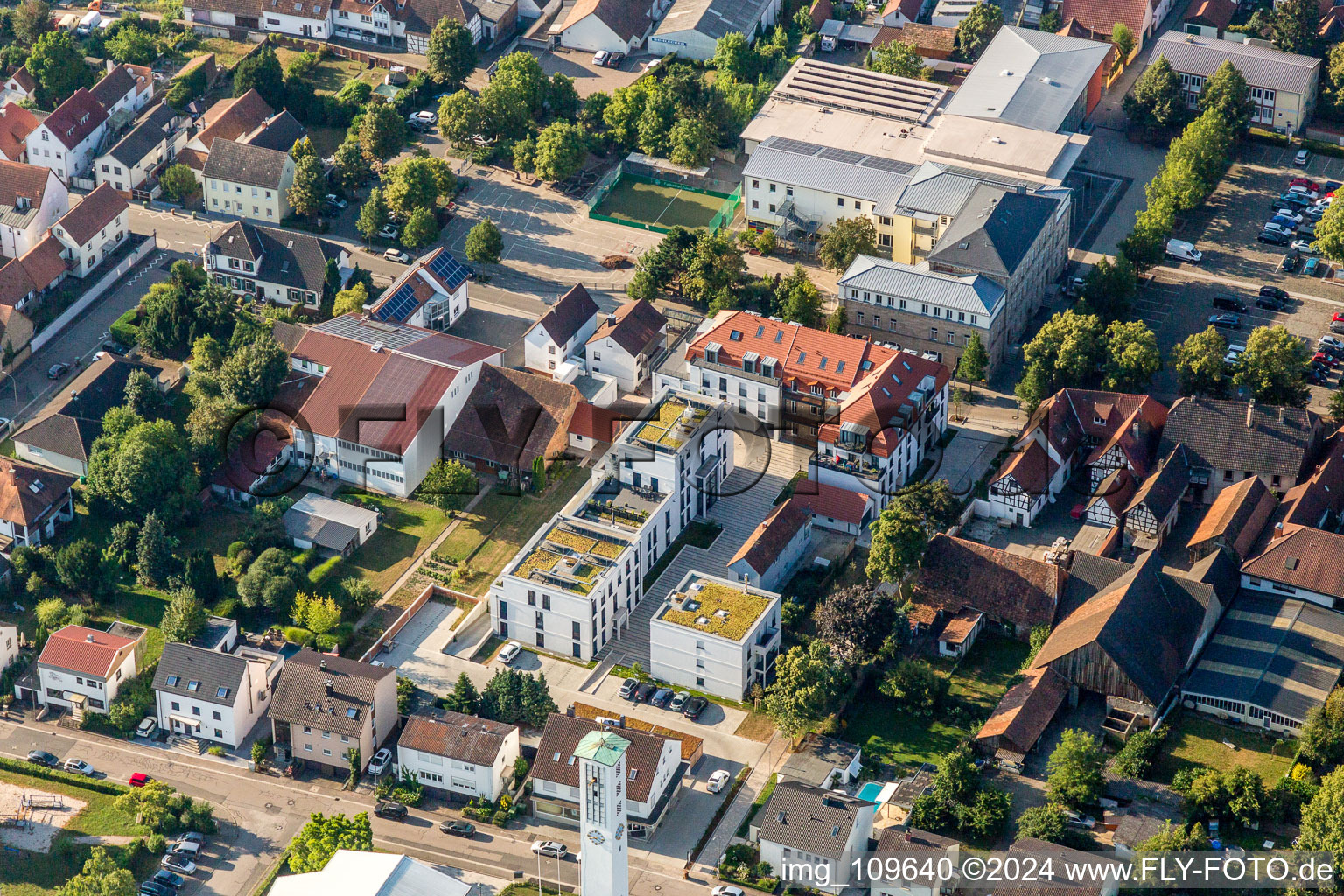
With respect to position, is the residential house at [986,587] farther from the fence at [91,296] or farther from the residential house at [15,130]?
the residential house at [15,130]

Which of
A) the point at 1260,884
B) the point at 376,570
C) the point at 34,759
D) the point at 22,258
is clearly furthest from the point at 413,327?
the point at 1260,884

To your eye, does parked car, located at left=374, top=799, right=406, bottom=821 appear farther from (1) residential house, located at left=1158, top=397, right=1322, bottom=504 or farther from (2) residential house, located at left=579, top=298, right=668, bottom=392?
(1) residential house, located at left=1158, top=397, right=1322, bottom=504

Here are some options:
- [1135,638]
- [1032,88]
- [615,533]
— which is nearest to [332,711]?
[615,533]

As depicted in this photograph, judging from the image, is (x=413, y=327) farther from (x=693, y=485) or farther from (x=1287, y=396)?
(x=1287, y=396)

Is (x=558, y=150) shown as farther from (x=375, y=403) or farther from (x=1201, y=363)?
(x=1201, y=363)

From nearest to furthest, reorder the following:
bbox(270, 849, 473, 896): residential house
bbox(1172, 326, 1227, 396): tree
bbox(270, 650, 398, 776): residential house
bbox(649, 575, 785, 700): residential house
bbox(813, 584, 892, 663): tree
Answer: bbox(270, 849, 473, 896): residential house, bbox(270, 650, 398, 776): residential house, bbox(649, 575, 785, 700): residential house, bbox(813, 584, 892, 663): tree, bbox(1172, 326, 1227, 396): tree

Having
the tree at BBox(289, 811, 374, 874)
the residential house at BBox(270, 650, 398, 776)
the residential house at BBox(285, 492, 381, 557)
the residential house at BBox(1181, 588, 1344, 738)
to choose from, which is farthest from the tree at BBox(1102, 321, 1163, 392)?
the tree at BBox(289, 811, 374, 874)

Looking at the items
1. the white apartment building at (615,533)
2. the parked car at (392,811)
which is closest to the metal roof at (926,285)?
the white apartment building at (615,533)

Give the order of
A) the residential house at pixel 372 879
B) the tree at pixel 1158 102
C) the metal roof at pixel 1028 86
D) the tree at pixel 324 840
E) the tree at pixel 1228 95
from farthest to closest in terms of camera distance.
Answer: the tree at pixel 1158 102, the tree at pixel 1228 95, the metal roof at pixel 1028 86, the tree at pixel 324 840, the residential house at pixel 372 879
